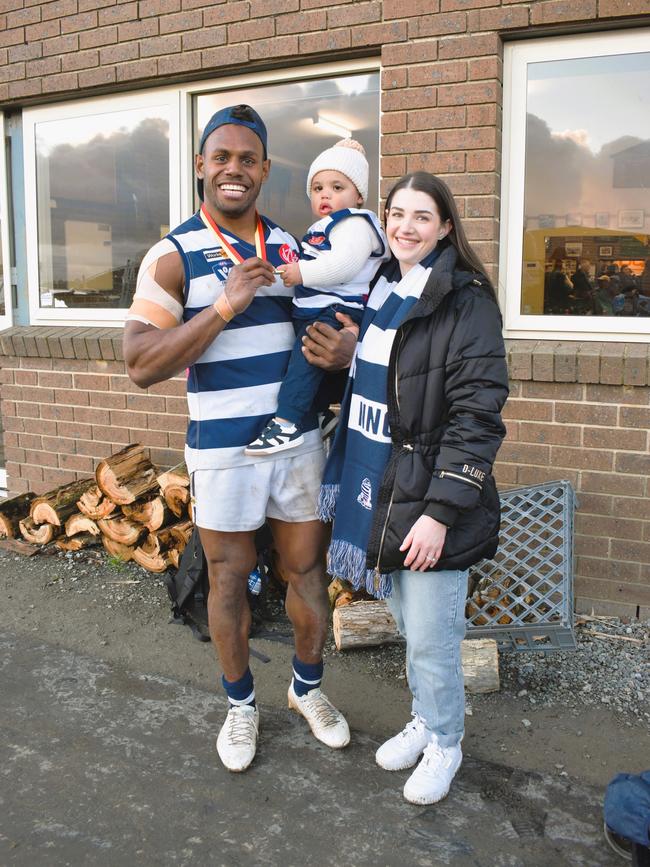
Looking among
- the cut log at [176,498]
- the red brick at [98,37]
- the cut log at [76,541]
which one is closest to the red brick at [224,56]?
the red brick at [98,37]

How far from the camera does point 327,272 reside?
264 cm

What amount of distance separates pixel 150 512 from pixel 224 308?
2.38 metres

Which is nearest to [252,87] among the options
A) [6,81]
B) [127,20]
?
[127,20]

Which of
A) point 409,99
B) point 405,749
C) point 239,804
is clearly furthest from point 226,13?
point 239,804

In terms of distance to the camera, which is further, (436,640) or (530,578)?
(530,578)

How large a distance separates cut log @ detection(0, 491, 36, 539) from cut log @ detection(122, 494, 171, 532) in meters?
1.01

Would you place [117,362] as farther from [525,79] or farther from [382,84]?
[525,79]

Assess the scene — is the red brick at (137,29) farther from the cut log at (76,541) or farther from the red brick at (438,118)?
the cut log at (76,541)

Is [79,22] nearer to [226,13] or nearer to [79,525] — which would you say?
[226,13]

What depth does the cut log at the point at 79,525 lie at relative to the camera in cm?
493

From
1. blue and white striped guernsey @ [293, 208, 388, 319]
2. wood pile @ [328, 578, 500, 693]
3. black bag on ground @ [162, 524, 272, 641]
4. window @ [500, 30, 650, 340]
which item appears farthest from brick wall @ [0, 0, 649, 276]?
black bag on ground @ [162, 524, 272, 641]

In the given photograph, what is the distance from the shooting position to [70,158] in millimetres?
5664

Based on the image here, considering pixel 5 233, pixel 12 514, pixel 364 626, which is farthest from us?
pixel 5 233

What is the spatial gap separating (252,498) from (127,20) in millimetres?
3697
